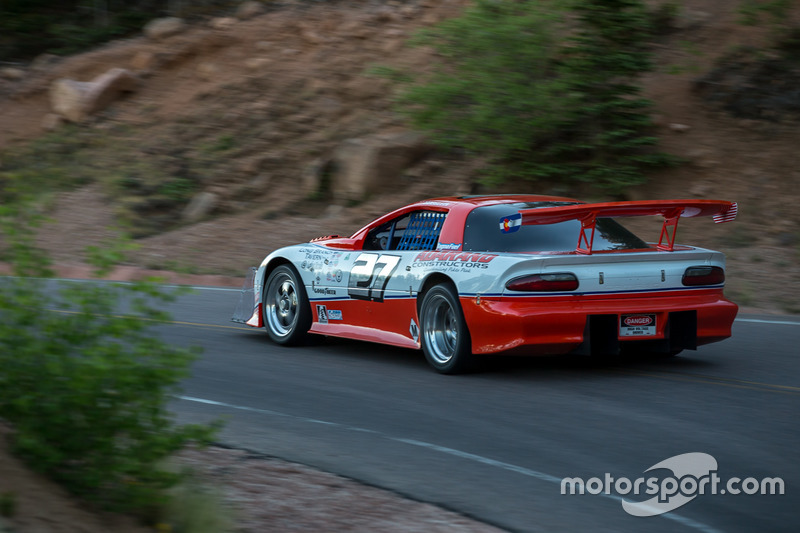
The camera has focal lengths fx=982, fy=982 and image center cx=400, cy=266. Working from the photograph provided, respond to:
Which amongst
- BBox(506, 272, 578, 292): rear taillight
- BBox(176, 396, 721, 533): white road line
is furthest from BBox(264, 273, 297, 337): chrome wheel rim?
BBox(506, 272, 578, 292): rear taillight

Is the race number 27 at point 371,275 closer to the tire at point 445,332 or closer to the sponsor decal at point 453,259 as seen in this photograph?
the sponsor decal at point 453,259

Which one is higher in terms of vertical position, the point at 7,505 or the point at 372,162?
the point at 372,162

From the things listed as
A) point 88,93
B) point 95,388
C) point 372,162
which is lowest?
point 95,388

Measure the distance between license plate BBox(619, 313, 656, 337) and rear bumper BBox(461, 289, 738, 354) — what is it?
0.03 m

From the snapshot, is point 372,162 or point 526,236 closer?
point 526,236

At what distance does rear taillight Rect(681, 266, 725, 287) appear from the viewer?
7730 millimetres

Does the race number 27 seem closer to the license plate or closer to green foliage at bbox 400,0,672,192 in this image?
the license plate

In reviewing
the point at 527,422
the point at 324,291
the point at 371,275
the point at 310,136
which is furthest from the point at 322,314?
the point at 310,136

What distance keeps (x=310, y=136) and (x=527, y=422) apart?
1888 cm

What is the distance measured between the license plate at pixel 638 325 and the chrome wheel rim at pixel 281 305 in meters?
3.46

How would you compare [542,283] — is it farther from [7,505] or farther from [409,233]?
[7,505]

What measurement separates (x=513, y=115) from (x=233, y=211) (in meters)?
6.91

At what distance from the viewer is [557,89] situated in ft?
58.7

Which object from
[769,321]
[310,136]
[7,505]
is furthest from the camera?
[310,136]
